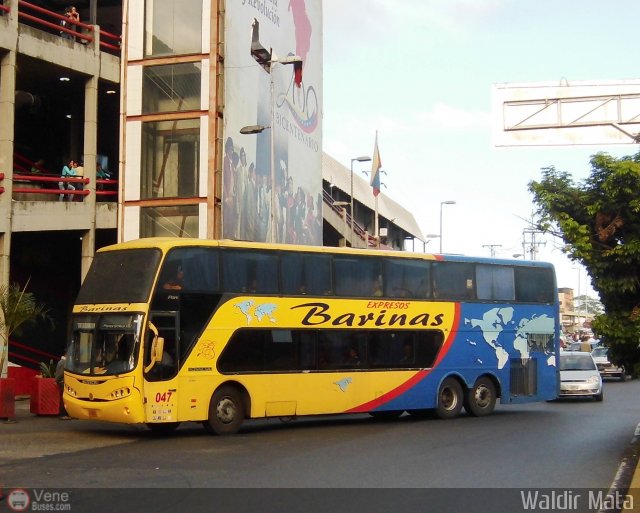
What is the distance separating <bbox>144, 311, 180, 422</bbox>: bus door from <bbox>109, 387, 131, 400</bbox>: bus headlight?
0.34m

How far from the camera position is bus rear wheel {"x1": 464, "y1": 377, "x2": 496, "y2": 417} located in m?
24.0

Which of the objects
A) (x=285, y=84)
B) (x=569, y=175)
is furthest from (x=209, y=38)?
(x=569, y=175)

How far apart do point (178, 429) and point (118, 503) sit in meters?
10.5

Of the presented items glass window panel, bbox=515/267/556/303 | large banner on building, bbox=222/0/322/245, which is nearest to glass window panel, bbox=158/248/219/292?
glass window panel, bbox=515/267/556/303

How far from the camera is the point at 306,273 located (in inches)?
815

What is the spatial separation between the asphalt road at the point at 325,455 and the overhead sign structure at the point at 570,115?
5356 mm

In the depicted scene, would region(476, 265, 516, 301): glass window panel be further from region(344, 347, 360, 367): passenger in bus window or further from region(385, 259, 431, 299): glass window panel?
region(344, 347, 360, 367): passenger in bus window

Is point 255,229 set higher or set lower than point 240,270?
higher

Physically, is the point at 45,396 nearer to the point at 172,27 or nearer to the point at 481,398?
the point at 481,398

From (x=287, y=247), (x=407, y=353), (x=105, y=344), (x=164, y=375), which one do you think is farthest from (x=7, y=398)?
(x=407, y=353)

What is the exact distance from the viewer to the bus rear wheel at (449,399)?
23250 mm

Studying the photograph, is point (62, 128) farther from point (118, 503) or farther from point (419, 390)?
point (118, 503)

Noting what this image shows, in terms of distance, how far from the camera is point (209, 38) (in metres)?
32.7

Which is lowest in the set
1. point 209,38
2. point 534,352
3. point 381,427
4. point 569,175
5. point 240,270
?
point 381,427
